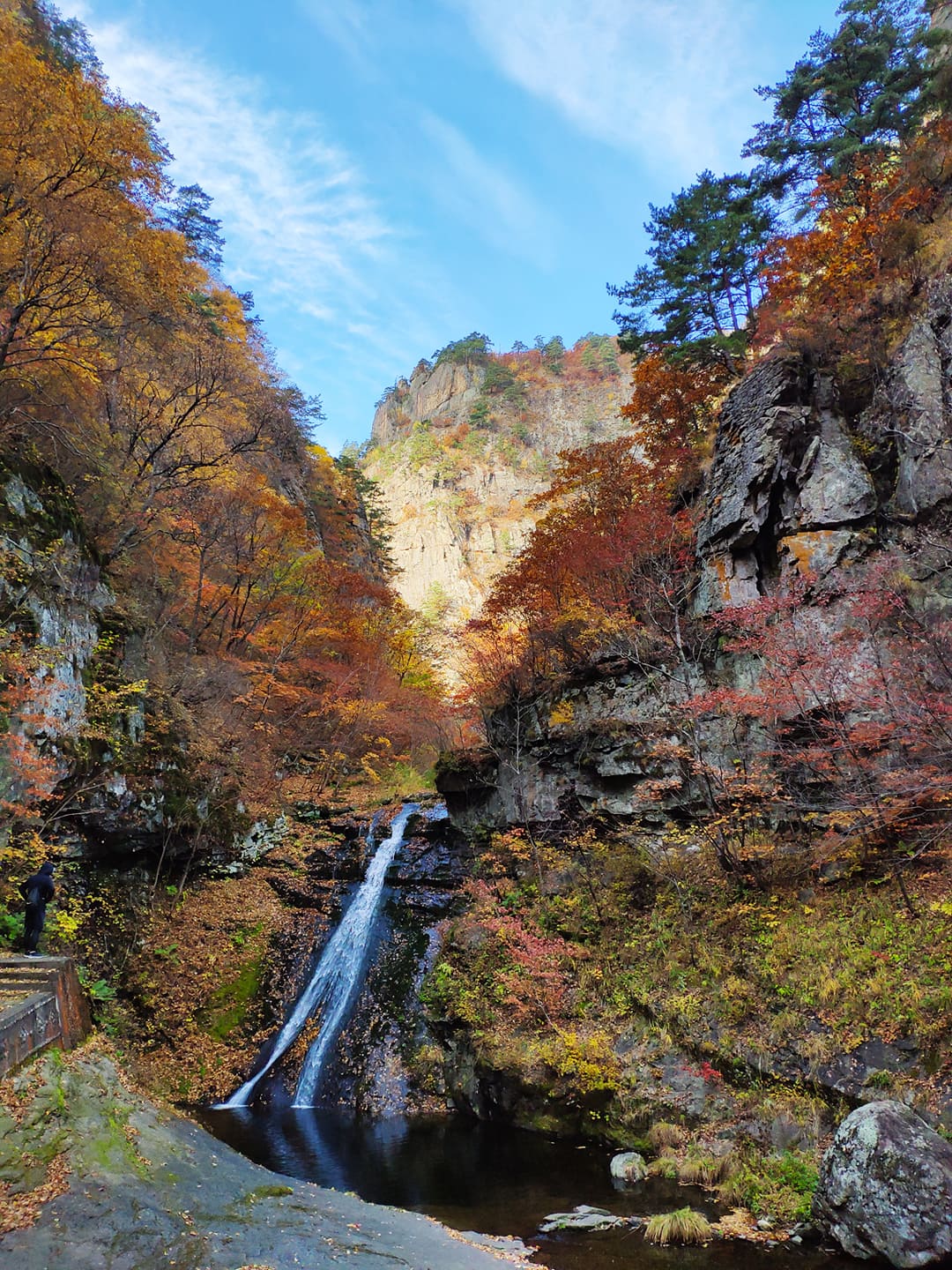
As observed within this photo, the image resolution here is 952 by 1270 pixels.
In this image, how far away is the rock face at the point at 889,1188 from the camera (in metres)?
6.32

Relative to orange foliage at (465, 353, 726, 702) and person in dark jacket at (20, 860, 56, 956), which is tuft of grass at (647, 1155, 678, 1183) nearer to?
orange foliage at (465, 353, 726, 702)

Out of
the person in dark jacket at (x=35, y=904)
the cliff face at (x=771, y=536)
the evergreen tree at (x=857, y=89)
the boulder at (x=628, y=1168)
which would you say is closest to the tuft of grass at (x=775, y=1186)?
the boulder at (x=628, y=1168)

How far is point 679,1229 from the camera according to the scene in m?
7.47

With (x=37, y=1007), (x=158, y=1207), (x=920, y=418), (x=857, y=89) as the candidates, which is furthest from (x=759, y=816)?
(x=857, y=89)

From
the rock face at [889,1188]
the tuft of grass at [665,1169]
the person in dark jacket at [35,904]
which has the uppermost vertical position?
the person in dark jacket at [35,904]

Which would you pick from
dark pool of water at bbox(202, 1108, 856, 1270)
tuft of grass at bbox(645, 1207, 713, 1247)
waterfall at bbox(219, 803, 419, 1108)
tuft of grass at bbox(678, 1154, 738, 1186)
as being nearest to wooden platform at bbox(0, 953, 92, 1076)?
dark pool of water at bbox(202, 1108, 856, 1270)

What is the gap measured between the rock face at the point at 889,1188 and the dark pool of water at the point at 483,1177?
384mm

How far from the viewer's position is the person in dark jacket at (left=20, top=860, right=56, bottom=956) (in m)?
9.71

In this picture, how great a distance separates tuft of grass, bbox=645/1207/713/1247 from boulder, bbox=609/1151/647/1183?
1.46 meters

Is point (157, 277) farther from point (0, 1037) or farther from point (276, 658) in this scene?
point (0, 1037)

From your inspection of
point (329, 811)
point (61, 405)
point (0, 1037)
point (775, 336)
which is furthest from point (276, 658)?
point (775, 336)

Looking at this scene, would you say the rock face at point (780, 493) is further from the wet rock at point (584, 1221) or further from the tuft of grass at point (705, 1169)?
the wet rock at point (584, 1221)

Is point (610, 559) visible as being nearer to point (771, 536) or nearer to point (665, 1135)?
point (771, 536)

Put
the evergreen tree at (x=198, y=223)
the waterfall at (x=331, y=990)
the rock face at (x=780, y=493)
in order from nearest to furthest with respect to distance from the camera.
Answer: the waterfall at (x=331, y=990) < the rock face at (x=780, y=493) < the evergreen tree at (x=198, y=223)
